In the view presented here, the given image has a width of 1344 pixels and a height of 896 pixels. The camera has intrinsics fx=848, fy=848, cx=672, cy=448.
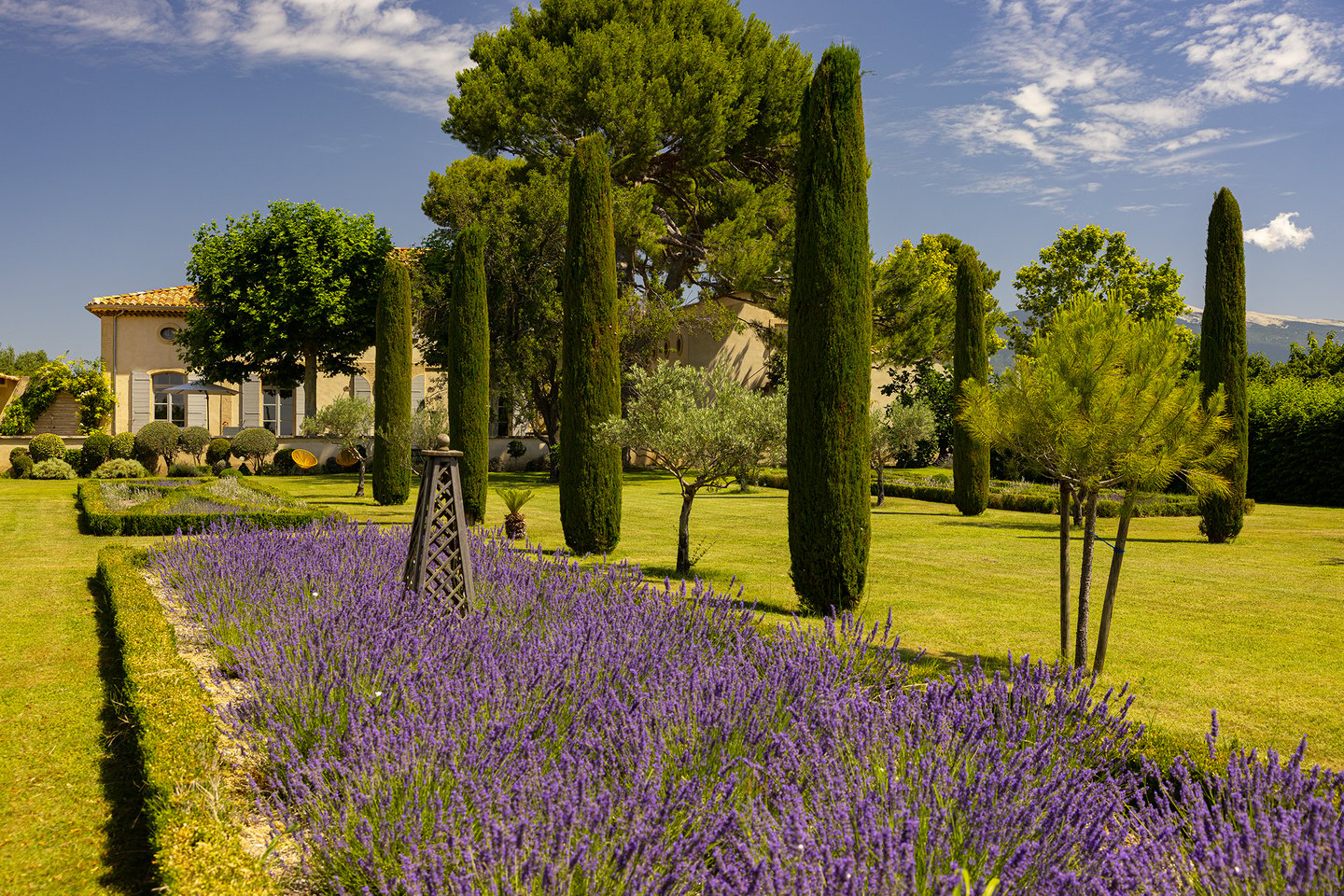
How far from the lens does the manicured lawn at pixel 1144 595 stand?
6.04 meters

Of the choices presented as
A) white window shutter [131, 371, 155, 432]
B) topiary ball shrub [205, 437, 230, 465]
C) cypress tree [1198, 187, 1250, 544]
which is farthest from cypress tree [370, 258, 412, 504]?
white window shutter [131, 371, 155, 432]

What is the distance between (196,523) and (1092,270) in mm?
36358

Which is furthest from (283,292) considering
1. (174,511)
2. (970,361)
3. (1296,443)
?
(1296,443)

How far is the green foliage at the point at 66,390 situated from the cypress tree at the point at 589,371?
84.0 feet

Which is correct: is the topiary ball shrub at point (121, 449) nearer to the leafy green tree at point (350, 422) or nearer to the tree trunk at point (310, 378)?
the tree trunk at point (310, 378)

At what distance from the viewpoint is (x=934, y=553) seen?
12.9m

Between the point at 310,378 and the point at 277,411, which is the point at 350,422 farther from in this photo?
the point at 277,411

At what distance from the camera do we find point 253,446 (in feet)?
91.6

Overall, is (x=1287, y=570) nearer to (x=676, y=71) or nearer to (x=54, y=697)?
(x=54, y=697)

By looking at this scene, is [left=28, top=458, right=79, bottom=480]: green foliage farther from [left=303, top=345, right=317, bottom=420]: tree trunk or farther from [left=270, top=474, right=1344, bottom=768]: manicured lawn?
[left=270, top=474, right=1344, bottom=768]: manicured lawn

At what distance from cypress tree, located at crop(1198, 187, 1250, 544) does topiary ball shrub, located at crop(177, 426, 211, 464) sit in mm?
27891

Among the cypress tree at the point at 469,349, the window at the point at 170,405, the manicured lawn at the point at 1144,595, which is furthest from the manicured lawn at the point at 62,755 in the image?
the window at the point at 170,405

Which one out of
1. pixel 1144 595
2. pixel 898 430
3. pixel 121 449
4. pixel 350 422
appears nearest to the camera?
pixel 1144 595

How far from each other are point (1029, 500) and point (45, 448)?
2810cm
